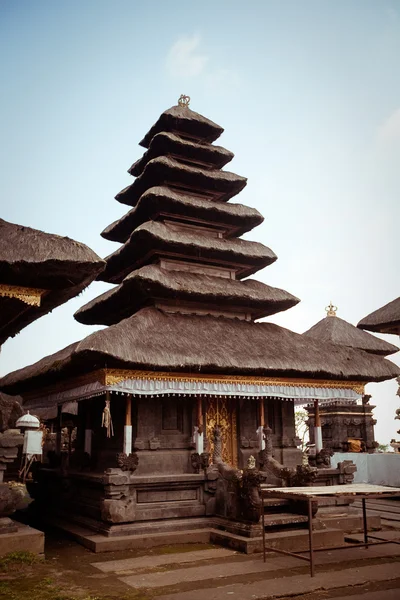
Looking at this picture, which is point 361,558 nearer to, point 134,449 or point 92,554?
point 92,554

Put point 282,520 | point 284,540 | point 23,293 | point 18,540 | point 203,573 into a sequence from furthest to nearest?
1. point 282,520
2. point 284,540
3. point 23,293
4. point 18,540
5. point 203,573

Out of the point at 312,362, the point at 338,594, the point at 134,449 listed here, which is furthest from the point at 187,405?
the point at 338,594

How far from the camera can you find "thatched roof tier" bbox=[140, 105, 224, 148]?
66.3 feet

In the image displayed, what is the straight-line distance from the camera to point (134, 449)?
46.7 ft

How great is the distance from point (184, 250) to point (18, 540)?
33.6ft

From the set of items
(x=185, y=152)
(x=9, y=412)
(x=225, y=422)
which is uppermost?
(x=185, y=152)

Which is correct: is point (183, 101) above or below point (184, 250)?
above

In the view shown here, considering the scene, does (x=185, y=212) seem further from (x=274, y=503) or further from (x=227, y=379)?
(x=274, y=503)

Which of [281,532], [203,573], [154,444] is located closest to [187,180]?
[154,444]

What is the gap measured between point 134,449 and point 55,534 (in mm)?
2884

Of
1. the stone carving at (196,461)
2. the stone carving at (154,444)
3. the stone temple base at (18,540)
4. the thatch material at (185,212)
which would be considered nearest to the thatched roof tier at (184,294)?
the thatch material at (185,212)

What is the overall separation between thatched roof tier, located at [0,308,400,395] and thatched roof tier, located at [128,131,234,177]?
7087 mm

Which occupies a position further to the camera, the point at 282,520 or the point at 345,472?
the point at 345,472

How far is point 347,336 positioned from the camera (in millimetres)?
24969
